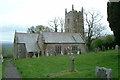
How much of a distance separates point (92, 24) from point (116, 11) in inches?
1081

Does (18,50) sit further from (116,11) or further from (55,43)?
(116,11)

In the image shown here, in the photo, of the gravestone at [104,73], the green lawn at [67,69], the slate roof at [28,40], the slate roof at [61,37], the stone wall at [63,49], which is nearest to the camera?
the gravestone at [104,73]

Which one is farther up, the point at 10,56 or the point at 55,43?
the point at 55,43

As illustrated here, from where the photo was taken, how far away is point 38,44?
122 ft

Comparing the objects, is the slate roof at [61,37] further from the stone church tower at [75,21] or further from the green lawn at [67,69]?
the green lawn at [67,69]

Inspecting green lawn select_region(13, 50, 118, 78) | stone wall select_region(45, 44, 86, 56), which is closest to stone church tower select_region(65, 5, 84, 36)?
stone wall select_region(45, 44, 86, 56)

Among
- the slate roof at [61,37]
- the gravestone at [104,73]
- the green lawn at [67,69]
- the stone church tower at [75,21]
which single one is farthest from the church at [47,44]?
the gravestone at [104,73]

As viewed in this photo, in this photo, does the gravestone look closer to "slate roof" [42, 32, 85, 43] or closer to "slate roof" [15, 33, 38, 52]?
"slate roof" [42, 32, 85, 43]

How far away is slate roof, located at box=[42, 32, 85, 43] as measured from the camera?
3620 cm

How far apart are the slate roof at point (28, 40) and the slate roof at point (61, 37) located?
10.3 feet

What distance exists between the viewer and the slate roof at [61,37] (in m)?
36.2

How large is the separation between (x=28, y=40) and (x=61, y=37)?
7.09 meters

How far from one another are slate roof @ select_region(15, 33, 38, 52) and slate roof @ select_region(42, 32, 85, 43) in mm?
3126

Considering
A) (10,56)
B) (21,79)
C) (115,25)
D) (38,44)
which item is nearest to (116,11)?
(115,25)
